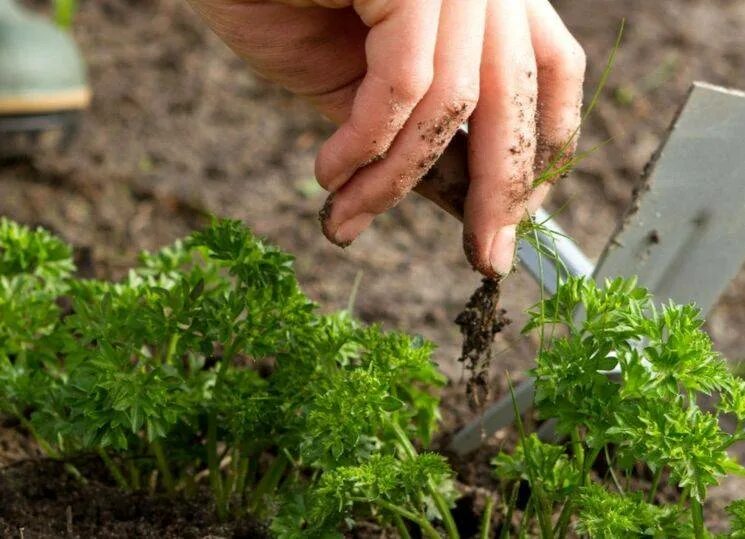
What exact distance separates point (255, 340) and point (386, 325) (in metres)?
1.22

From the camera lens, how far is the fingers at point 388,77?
58.5 inches

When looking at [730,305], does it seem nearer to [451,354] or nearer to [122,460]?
[451,354]

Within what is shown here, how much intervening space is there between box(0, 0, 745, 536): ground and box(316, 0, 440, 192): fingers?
106cm

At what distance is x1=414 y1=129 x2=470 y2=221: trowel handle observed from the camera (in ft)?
5.62

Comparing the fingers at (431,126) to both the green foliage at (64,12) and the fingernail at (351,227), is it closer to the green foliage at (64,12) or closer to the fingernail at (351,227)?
the fingernail at (351,227)

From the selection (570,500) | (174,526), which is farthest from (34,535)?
(570,500)

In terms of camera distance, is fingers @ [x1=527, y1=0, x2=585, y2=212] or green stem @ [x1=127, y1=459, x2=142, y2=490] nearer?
fingers @ [x1=527, y1=0, x2=585, y2=212]

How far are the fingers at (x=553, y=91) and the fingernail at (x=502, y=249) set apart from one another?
154mm

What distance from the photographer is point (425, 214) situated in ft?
12.3

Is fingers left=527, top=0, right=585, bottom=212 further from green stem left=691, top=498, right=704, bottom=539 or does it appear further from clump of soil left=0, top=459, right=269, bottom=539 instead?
clump of soil left=0, top=459, right=269, bottom=539

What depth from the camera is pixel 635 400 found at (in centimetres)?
159

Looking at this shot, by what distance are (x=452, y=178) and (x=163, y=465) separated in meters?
0.73

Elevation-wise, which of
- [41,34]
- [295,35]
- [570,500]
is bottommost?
[41,34]

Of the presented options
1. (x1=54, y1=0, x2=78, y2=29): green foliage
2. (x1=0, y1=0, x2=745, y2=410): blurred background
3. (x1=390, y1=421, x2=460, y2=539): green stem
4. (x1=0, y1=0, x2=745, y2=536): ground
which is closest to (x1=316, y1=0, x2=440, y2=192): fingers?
(x1=390, y1=421, x2=460, y2=539): green stem
